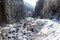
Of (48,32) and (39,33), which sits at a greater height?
(48,32)

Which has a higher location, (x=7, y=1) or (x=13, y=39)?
(x=7, y=1)

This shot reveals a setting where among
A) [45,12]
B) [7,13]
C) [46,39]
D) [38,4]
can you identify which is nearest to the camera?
[46,39]

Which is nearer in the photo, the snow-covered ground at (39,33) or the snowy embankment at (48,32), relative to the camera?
the snowy embankment at (48,32)

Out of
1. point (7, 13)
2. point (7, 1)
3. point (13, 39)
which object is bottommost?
point (13, 39)

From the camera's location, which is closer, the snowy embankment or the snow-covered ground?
the snowy embankment

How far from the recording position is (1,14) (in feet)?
54.9

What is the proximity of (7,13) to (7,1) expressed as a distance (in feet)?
4.91

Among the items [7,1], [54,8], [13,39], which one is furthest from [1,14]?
[54,8]

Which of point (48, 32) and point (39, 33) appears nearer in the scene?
point (48, 32)

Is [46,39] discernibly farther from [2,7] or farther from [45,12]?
Answer: [45,12]

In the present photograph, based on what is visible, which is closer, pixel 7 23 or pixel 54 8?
pixel 7 23

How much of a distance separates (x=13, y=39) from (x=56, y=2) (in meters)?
10.0

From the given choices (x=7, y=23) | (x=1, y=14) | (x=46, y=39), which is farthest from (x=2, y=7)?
(x=46, y=39)

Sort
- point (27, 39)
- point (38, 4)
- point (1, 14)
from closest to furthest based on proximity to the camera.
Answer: point (27, 39) → point (1, 14) → point (38, 4)
